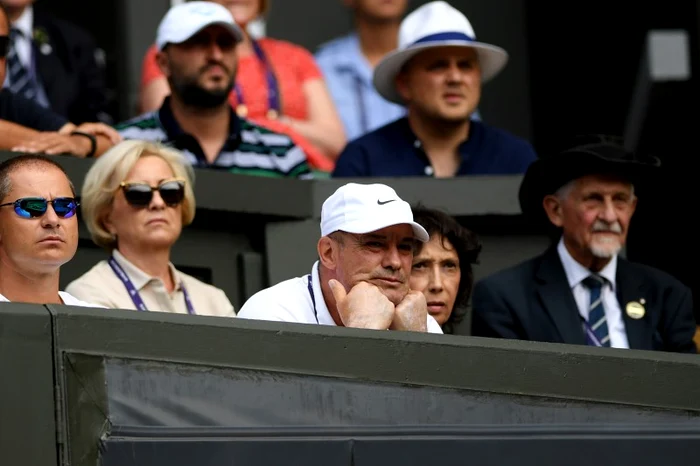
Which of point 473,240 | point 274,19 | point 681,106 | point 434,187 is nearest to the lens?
point 473,240

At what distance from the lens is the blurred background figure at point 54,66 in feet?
31.4

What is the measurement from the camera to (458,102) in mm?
8977

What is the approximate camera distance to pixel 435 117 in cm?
899

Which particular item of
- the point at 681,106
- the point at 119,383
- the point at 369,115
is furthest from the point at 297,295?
the point at 681,106

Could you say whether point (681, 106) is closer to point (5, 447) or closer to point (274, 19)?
point (274, 19)

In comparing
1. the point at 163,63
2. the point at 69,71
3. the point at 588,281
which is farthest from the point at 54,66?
the point at 588,281

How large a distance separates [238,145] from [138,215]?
4.70 ft

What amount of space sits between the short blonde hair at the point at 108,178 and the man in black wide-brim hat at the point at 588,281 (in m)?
1.33

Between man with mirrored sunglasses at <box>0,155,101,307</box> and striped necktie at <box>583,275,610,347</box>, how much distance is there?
228cm

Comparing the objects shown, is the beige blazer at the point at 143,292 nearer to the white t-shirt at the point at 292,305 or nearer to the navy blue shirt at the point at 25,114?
the white t-shirt at the point at 292,305

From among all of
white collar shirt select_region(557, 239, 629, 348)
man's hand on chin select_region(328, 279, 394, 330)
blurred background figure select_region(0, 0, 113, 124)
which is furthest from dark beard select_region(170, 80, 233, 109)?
man's hand on chin select_region(328, 279, 394, 330)

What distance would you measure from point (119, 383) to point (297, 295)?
1.09m

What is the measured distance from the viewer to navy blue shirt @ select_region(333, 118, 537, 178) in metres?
8.96

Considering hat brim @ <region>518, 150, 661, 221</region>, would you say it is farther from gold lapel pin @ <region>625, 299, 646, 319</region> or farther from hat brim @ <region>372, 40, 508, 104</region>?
hat brim @ <region>372, 40, 508, 104</region>
